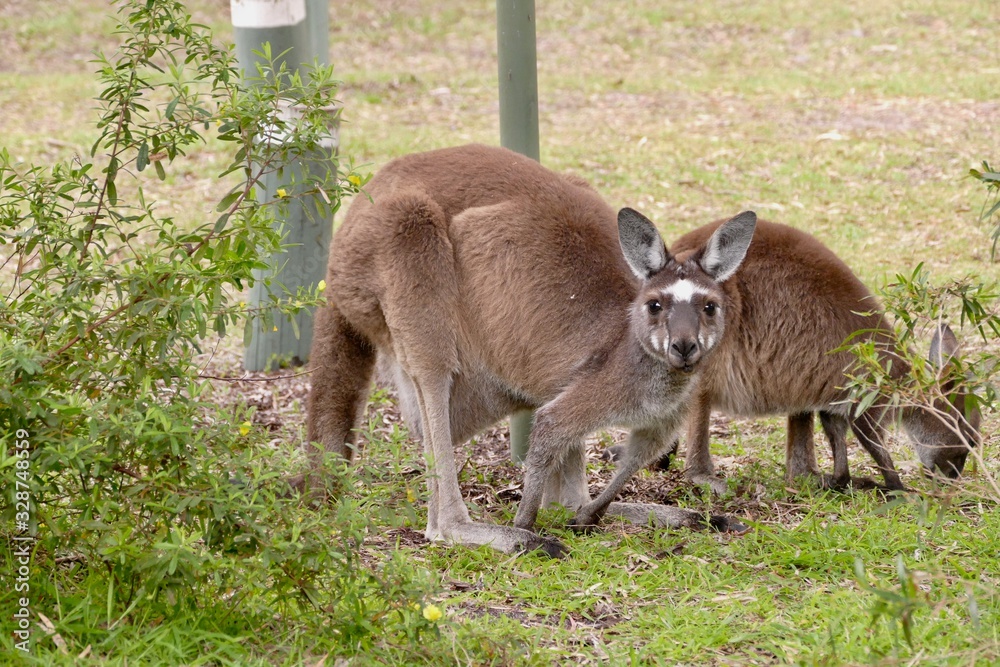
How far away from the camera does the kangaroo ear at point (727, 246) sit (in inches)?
145

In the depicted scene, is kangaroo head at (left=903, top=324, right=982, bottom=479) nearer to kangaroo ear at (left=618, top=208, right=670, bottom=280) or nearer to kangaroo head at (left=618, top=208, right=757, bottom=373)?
kangaroo head at (left=618, top=208, right=757, bottom=373)

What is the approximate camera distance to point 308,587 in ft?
9.09

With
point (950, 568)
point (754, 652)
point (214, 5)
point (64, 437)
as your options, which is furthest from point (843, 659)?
point (214, 5)

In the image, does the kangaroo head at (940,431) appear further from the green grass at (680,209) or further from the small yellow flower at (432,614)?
the small yellow flower at (432,614)

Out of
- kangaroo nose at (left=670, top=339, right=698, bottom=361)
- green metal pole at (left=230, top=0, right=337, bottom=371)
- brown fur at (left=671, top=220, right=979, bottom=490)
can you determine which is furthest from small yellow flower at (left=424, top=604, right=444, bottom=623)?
green metal pole at (left=230, top=0, right=337, bottom=371)

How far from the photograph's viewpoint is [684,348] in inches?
140

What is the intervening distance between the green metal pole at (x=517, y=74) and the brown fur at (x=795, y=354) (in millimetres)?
781

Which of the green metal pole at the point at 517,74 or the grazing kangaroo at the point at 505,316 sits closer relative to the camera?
the grazing kangaroo at the point at 505,316

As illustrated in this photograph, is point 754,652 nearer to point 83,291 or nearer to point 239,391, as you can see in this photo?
point 83,291

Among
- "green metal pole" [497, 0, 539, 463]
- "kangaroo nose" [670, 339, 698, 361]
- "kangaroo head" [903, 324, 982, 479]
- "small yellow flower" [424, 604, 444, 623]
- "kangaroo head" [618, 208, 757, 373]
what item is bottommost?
"kangaroo head" [903, 324, 982, 479]

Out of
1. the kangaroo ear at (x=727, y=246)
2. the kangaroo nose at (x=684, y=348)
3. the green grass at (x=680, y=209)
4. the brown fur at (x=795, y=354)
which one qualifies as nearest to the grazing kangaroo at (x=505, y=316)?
the kangaroo ear at (x=727, y=246)

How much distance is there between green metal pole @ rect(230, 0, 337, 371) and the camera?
5.29 meters

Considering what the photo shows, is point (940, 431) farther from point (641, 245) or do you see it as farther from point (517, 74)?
point (517, 74)

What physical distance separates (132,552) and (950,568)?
2.29m
